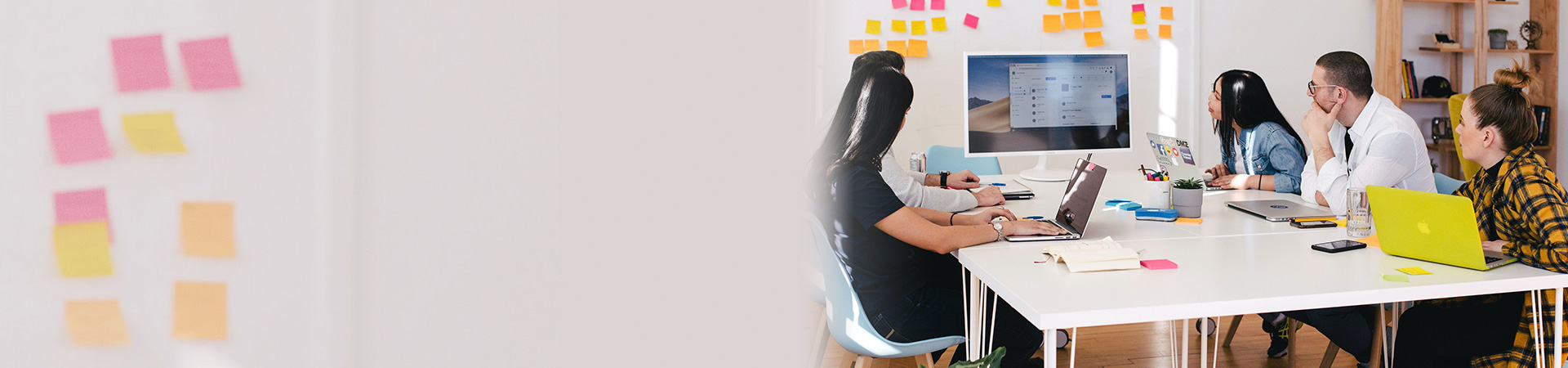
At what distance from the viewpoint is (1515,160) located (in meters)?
1.51

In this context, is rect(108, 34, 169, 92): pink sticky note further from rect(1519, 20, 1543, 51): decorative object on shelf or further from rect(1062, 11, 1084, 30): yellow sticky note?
rect(1519, 20, 1543, 51): decorative object on shelf

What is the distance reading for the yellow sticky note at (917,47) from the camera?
418 centimetres

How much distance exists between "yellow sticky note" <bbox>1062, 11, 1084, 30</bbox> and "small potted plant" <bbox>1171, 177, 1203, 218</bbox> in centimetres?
235

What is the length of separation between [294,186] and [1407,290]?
5.42 feet

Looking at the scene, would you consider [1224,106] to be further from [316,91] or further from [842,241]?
[316,91]

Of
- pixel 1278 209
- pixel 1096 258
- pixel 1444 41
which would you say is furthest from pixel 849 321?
pixel 1444 41

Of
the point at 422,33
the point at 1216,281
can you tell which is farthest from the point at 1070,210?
the point at 422,33

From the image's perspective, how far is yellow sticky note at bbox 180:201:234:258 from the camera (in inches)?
48.3

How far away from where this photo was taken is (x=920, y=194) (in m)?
2.18

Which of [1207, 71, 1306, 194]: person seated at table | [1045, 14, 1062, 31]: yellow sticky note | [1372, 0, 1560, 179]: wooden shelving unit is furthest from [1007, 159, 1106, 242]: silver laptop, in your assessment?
[1372, 0, 1560, 179]: wooden shelving unit

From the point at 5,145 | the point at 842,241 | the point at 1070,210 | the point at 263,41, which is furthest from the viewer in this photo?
the point at 1070,210

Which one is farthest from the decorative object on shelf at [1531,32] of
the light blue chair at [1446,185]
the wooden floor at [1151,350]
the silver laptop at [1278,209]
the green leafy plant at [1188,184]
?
the green leafy plant at [1188,184]

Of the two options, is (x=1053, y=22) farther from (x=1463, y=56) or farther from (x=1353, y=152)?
(x=1463, y=56)

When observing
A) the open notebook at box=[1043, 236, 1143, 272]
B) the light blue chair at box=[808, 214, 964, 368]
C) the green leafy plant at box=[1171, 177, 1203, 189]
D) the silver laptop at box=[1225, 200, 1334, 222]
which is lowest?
the light blue chair at box=[808, 214, 964, 368]
